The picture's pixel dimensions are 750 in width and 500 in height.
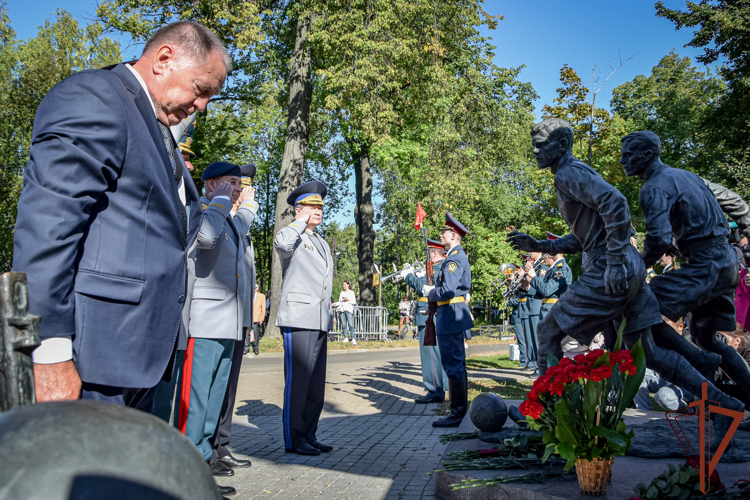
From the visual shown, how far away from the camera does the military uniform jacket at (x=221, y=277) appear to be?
4.05m

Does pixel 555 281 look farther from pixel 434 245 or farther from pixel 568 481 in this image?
pixel 568 481

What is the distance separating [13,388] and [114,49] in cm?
3206

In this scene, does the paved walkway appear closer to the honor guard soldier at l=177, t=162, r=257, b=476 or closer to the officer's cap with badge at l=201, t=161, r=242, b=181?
the honor guard soldier at l=177, t=162, r=257, b=476

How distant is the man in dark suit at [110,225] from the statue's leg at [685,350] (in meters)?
3.74

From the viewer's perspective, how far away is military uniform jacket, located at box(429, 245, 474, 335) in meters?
6.61

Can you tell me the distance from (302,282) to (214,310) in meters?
1.20

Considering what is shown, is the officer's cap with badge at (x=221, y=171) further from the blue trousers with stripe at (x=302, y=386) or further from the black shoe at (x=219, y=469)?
the black shoe at (x=219, y=469)

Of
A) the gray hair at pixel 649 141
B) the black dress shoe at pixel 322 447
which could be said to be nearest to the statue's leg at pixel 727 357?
the gray hair at pixel 649 141

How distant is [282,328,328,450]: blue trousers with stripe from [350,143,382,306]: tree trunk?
61.4 ft

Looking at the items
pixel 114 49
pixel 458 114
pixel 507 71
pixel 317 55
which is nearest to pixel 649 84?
pixel 507 71

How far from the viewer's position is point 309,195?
5445mm

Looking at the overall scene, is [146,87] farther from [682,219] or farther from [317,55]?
[317,55]

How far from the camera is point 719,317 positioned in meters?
4.64

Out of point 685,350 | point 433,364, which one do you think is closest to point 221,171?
point 685,350
